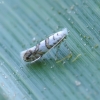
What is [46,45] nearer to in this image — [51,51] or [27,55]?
[51,51]

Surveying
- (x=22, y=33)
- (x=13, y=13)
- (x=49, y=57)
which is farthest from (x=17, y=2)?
(x=49, y=57)

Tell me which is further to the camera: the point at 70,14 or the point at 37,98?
the point at 70,14

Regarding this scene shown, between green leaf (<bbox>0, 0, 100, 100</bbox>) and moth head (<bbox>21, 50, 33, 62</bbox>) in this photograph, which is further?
moth head (<bbox>21, 50, 33, 62</bbox>)

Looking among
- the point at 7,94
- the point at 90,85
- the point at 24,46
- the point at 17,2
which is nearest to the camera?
the point at 7,94

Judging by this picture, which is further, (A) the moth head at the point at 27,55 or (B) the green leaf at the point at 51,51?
(A) the moth head at the point at 27,55

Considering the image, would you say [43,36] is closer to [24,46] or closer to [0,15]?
[24,46]

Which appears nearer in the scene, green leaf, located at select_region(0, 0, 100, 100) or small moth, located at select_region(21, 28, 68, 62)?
green leaf, located at select_region(0, 0, 100, 100)

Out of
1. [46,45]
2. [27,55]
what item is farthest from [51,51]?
[27,55]

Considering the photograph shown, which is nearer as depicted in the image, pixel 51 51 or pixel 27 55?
pixel 27 55
